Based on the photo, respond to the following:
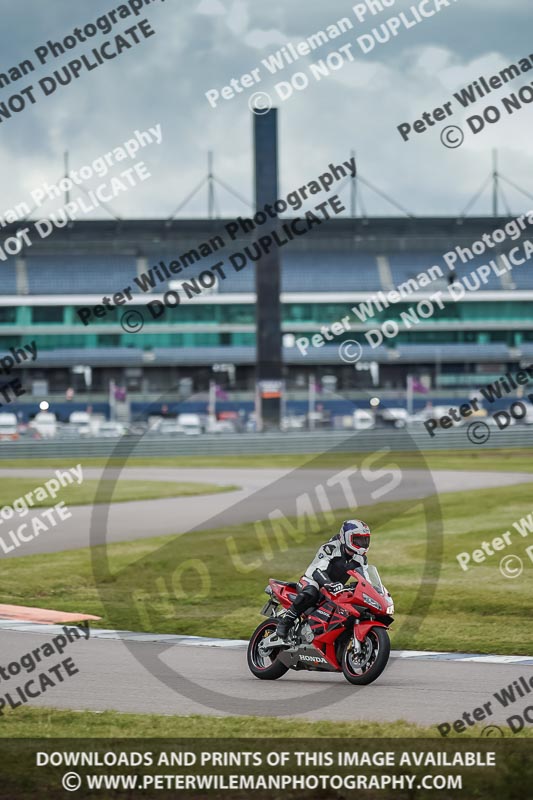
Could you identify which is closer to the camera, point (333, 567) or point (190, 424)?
point (333, 567)

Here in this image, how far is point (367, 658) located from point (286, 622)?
2.64 feet

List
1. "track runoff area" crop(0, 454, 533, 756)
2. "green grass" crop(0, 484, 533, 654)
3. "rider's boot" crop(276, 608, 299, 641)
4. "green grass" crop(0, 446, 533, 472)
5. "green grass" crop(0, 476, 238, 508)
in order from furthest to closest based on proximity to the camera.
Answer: "green grass" crop(0, 446, 533, 472)
"green grass" crop(0, 476, 238, 508)
"green grass" crop(0, 484, 533, 654)
"rider's boot" crop(276, 608, 299, 641)
"track runoff area" crop(0, 454, 533, 756)

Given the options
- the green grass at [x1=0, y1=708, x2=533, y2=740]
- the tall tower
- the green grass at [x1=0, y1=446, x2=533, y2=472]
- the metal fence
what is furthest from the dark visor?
the tall tower

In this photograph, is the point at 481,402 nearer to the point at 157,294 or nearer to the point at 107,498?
the point at 157,294

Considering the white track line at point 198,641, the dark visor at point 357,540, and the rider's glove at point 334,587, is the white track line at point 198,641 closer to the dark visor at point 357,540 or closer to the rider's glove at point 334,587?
the rider's glove at point 334,587

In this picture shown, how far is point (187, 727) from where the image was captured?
9.29 metres

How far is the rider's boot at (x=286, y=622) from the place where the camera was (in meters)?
10.9

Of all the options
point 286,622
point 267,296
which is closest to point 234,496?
point 286,622

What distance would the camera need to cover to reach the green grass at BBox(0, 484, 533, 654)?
50.1 feet

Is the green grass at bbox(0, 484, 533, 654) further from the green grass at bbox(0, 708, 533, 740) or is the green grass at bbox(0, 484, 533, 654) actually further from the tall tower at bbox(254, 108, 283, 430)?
the tall tower at bbox(254, 108, 283, 430)

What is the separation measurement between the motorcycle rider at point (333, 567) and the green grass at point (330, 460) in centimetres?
3626

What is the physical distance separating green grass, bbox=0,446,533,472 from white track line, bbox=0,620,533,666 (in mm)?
33041

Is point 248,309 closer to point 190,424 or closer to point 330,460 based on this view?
point 190,424

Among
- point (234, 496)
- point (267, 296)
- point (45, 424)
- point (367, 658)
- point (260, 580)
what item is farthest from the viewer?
point (45, 424)
